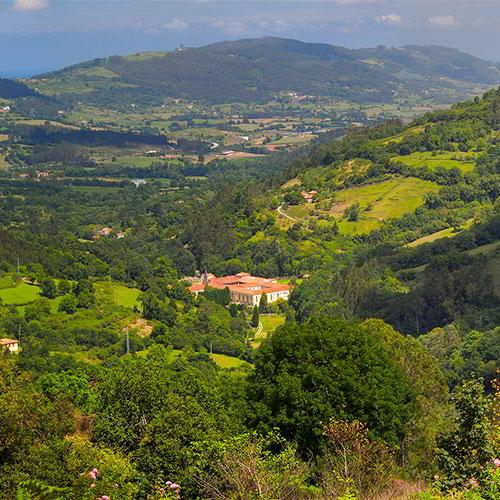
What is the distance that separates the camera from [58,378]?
1007 inches

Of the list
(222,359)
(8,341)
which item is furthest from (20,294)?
(222,359)

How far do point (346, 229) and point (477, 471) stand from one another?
6565 centimetres

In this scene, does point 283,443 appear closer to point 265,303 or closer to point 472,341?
point 472,341

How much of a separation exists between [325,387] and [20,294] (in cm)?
3535

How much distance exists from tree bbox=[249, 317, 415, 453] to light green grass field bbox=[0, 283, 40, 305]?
3159 centimetres

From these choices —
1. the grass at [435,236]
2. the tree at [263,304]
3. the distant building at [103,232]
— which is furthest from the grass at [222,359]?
the distant building at [103,232]

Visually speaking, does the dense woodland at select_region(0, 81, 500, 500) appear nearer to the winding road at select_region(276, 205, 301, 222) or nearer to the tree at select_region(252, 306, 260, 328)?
the winding road at select_region(276, 205, 301, 222)

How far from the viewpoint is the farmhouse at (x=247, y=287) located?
66188 mm

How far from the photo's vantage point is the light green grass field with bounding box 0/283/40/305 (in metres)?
49.8

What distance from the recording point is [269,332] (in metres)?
55.3

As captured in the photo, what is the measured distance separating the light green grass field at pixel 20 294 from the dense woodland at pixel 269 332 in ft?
0.66

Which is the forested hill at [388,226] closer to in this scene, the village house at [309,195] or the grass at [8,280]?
the village house at [309,195]

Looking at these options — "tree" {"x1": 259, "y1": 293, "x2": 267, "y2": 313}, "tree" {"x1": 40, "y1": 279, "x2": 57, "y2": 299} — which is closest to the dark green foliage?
"tree" {"x1": 259, "y1": 293, "x2": 267, "y2": 313}

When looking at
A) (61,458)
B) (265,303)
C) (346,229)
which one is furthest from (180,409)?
(346,229)
